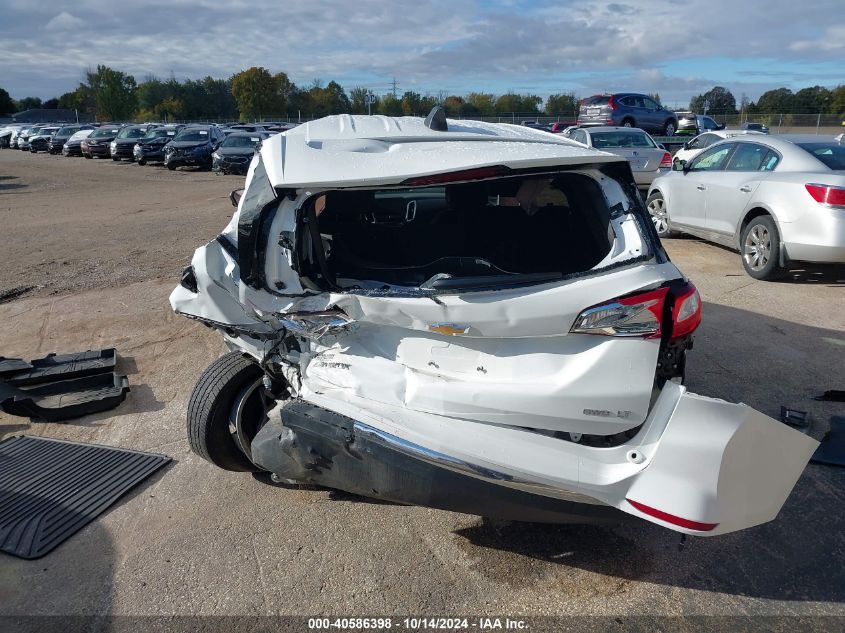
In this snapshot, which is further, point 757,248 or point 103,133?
point 103,133

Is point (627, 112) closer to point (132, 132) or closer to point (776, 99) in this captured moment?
point (132, 132)

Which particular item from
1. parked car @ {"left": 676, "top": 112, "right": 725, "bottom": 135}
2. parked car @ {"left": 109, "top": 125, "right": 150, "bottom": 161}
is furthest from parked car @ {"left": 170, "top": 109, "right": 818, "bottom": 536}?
parked car @ {"left": 109, "top": 125, "right": 150, "bottom": 161}

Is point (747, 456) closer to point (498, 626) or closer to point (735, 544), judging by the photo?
point (735, 544)

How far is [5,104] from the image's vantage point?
90.6 m

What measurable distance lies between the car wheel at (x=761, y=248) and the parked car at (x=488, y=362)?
16.1 feet

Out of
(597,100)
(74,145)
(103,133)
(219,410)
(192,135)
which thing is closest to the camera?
(219,410)

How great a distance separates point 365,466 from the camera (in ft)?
8.28

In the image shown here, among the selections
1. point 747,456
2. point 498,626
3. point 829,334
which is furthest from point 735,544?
point 829,334

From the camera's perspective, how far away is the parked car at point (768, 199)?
6.55 m

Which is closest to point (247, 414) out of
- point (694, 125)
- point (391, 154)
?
point (391, 154)

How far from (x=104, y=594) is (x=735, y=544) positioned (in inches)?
111

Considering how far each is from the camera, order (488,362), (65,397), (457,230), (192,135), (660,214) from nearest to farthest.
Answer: (488,362) → (457,230) → (65,397) → (660,214) → (192,135)

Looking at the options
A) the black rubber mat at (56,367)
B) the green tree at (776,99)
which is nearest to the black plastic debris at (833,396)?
the black rubber mat at (56,367)

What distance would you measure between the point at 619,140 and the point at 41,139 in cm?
3736
